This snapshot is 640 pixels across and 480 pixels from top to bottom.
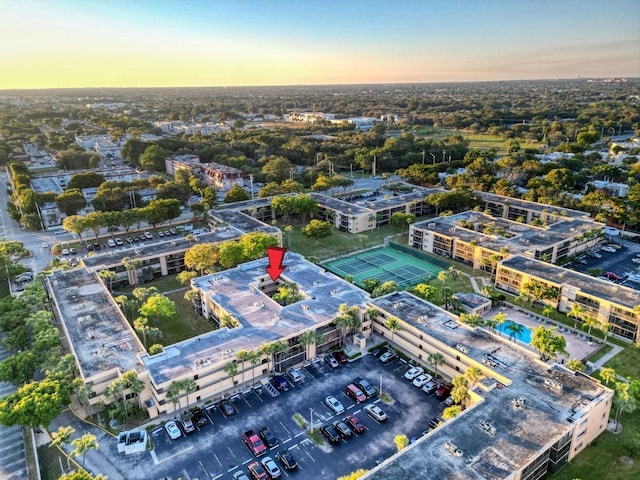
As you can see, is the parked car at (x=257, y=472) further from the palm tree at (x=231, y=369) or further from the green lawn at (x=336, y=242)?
the green lawn at (x=336, y=242)

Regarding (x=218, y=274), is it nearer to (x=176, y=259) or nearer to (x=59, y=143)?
(x=176, y=259)

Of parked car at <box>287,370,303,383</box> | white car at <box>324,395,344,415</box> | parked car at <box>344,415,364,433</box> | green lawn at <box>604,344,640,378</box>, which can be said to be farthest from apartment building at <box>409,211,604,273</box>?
parked car at <box>344,415,364,433</box>

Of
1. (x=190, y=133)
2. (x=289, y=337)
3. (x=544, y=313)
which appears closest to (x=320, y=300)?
(x=289, y=337)

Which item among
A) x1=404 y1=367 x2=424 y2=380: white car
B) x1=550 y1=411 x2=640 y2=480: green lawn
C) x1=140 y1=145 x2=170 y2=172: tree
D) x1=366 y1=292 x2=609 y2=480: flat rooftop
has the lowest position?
x1=550 y1=411 x2=640 y2=480: green lawn

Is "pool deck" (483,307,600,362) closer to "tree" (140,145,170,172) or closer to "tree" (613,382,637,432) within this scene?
"tree" (613,382,637,432)

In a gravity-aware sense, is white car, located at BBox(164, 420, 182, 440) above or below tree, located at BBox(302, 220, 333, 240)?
below

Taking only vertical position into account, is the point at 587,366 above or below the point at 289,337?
below
